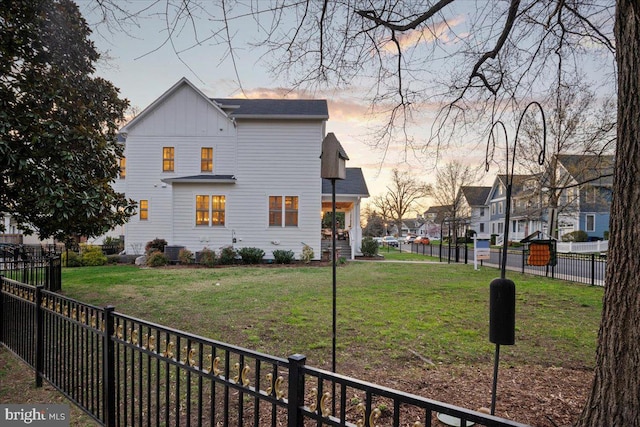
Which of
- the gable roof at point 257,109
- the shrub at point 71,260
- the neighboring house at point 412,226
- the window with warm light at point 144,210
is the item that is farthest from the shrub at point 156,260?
the neighboring house at point 412,226

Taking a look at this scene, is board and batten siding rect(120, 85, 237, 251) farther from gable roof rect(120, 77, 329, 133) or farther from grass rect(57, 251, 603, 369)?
grass rect(57, 251, 603, 369)

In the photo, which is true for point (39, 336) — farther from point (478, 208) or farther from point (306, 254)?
point (478, 208)

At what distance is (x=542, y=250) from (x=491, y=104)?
3343 mm

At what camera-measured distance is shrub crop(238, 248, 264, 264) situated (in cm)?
1695

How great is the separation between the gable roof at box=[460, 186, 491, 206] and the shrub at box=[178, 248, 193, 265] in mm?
43911

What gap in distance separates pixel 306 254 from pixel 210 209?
5094 millimetres

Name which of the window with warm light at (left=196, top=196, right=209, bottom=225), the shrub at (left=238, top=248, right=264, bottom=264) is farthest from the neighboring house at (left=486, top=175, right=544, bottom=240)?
the window with warm light at (left=196, top=196, right=209, bottom=225)

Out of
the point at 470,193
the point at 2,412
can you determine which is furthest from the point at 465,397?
the point at 470,193

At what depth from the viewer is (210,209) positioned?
17.9 m

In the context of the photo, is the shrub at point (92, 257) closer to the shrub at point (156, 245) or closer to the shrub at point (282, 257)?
the shrub at point (156, 245)

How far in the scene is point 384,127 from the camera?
5254 mm

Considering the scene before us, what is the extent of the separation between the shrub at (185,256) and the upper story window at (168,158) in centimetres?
463

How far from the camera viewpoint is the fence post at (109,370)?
10.2 feet

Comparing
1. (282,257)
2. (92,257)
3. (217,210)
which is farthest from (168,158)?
(282,257)
